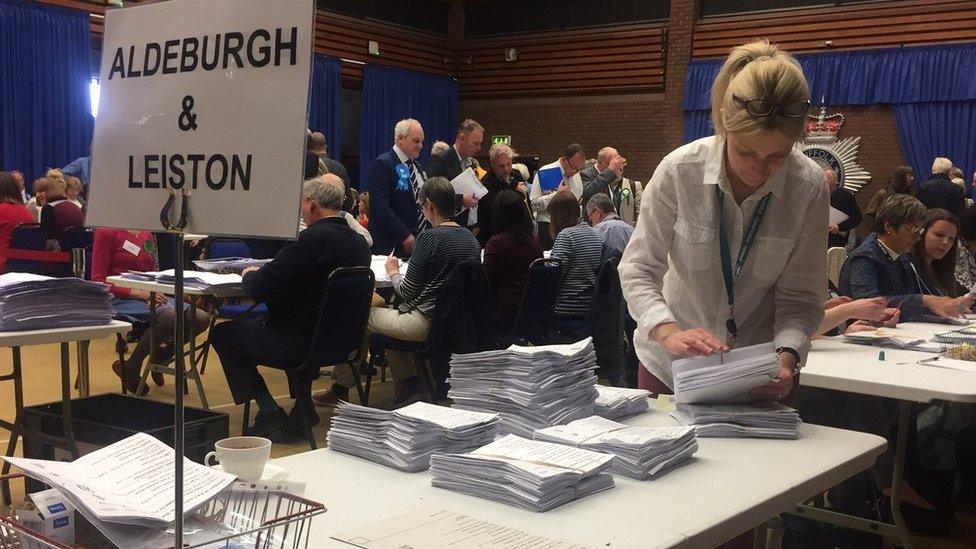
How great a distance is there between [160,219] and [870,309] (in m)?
2.69

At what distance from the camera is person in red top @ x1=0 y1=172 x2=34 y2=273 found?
21.1 ft

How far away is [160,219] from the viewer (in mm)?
1144

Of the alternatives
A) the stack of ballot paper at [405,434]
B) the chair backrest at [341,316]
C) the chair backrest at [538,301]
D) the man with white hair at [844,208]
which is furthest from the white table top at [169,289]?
the man with white hair at [844,208]

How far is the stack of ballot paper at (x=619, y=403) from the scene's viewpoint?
2006 millimetres

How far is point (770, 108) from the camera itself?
175 cm

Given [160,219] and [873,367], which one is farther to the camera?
[873,367]

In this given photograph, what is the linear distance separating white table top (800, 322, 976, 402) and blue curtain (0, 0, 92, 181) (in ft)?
30.0

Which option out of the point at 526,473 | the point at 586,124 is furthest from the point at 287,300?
the point at 586,124

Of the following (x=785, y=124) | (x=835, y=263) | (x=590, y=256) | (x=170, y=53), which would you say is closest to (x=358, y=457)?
(x=170, y=53)

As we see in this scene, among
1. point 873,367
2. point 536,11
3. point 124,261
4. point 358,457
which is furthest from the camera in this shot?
point 536,11

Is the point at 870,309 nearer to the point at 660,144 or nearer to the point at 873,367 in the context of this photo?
the point at 873,367

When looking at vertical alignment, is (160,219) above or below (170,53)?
below

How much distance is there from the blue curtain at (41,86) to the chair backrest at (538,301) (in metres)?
7.25

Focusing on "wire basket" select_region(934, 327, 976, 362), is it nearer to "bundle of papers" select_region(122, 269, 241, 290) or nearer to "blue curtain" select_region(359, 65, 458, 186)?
"bundle of papers" select_region(122, 269, 241, 290)
